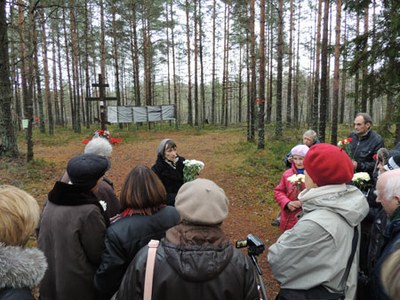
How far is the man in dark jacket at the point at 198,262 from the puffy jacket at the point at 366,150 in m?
4.07

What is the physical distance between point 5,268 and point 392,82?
8.57 meters

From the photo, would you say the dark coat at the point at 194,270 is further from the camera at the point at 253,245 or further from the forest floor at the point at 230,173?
the forest floor at the point at 230,173

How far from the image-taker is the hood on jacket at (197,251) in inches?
58.8

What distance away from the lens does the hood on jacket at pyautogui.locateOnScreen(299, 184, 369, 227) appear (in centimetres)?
200

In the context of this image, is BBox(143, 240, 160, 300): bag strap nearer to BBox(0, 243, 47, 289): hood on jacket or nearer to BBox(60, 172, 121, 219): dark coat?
BBox(0, 243, 47, 289): hood on jacket

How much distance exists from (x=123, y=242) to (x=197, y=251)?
0.78 meters

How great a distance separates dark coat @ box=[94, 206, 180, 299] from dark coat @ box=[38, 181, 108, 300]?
20 centimetres

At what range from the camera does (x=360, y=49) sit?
8.34 meters

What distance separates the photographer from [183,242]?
1572 millimetres

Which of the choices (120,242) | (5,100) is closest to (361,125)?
(120,242)

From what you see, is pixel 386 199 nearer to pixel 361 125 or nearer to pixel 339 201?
pixel 339 201

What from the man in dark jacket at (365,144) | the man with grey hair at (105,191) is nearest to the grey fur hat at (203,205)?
the man with grey hair at (105,191)

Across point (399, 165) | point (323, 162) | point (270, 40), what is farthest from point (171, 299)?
point (270, 40)

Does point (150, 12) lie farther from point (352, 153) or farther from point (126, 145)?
point (352, 153)
